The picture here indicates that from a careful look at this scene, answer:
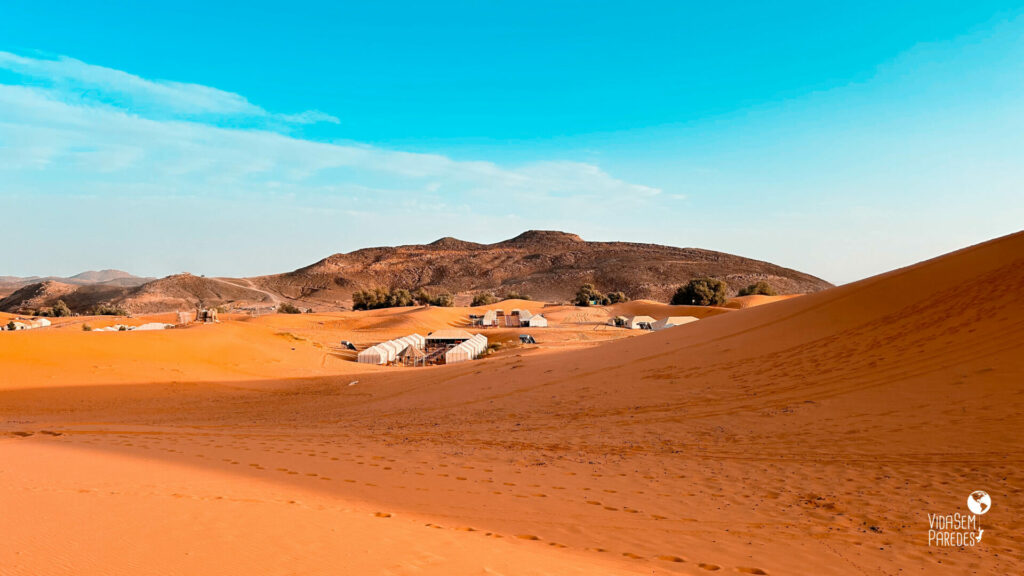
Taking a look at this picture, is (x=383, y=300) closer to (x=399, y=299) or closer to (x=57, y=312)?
(x=399, y=299)

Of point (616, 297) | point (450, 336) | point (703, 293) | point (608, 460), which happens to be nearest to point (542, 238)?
point (616, 297)

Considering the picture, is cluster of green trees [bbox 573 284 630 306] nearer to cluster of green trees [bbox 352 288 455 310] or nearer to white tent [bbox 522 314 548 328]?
cluster of green trees [bbox 352 288 455 310]

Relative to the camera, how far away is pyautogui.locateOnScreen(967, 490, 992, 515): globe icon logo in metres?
6.14

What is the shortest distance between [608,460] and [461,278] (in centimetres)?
10831

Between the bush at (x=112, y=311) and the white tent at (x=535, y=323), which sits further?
the bush at (x=112, y=311)

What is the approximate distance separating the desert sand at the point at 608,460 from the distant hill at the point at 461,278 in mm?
72451

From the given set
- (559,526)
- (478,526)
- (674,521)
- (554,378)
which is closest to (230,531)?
(478,526)

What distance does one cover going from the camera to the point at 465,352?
32219 mm

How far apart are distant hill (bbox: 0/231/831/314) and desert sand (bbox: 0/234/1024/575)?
72.5 meters

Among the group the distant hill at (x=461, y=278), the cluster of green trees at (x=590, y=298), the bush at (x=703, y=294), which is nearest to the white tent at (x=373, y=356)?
the cluster of green trees at (x=590, y=298)

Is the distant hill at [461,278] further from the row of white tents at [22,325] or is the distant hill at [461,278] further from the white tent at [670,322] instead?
the white tent at [670,322]

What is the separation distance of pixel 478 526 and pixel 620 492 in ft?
6.88

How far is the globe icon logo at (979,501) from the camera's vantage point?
6.14 m

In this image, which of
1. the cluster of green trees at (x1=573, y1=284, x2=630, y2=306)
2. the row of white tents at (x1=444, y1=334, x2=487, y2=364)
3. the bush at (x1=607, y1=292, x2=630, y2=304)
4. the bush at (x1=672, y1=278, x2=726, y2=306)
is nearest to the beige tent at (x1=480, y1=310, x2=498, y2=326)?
the row of white tents at (x1=444, y1=334, x2=487, y2=364)
